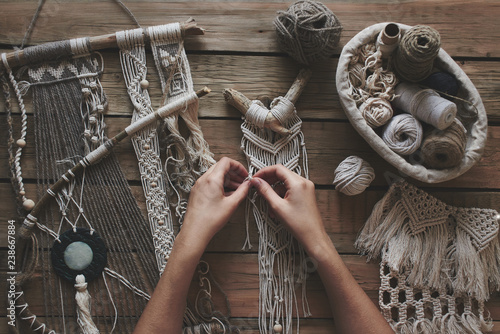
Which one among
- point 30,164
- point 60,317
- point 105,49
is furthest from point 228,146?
point 60,317

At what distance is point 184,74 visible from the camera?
4.22 ft

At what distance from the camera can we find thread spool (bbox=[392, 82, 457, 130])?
1.11m

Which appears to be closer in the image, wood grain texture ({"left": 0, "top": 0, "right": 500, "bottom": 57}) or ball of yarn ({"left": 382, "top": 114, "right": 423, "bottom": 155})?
ball of yarn ({"left": 382, "top": 114, "right": 423, "bottom": 155})

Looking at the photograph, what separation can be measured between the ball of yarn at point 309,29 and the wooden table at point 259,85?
103 millimetres

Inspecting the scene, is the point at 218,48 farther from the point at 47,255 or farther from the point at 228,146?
the point at 47,255

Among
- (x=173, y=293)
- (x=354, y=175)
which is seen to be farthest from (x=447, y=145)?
(x=173, y=293)

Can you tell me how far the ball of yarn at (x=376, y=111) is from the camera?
1174 mm

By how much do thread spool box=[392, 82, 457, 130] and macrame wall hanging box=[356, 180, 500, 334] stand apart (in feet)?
0.71

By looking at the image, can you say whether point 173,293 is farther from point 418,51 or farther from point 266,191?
point 418,51

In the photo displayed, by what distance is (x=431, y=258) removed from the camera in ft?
4.13

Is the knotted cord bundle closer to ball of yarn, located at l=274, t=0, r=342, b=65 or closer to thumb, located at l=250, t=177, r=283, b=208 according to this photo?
thumb, located at l=250, t=177, r=283, b=208

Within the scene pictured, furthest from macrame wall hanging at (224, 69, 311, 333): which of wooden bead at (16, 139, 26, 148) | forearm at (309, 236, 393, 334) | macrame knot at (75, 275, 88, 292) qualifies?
wooden bead at (16, 139, 26, 148)

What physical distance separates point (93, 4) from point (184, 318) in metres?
1.01

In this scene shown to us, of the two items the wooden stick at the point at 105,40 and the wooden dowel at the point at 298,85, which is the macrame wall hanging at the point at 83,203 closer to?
the wooden stick at the point at 105,40
